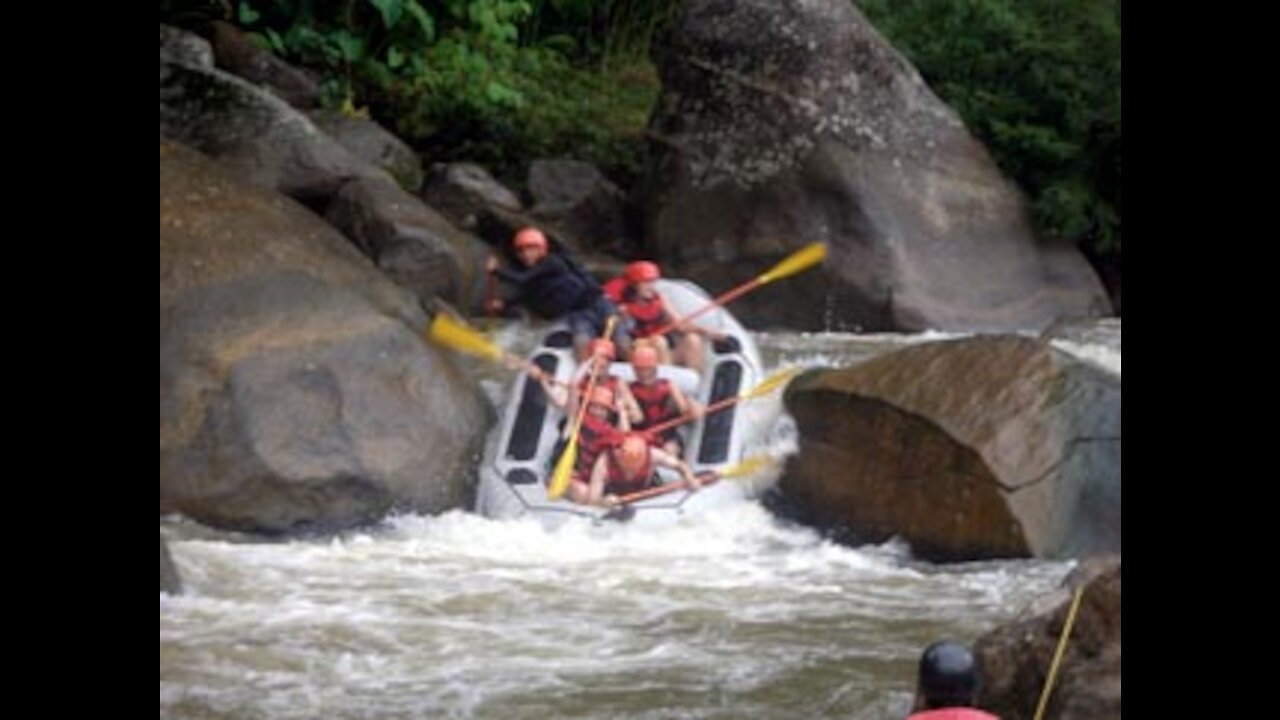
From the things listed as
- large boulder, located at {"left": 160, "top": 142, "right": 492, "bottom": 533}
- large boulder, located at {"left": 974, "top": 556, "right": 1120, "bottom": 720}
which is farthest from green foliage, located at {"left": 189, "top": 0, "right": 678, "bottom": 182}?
large boulder, located at {"left": 974, "top": 556, "right": 1120, "bottom": 720}

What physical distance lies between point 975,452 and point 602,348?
2264mm

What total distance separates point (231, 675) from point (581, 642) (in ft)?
4.02

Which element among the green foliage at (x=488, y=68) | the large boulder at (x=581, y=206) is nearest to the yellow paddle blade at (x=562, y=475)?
the green foliage at (x=488, y=68)

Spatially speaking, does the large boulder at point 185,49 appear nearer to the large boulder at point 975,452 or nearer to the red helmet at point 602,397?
the red helmet at point 602,397

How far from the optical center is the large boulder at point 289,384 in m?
8.43

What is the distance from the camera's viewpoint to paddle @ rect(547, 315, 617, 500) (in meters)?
8.90

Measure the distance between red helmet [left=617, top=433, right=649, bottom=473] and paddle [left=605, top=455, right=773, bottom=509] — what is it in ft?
0.40

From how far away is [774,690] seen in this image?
20.3ft

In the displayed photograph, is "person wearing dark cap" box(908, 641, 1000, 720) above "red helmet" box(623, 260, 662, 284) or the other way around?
the other way around

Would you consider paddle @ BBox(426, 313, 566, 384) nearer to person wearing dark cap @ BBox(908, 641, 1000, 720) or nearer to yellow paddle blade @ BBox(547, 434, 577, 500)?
yellow paddle blade @ BBox(547, 434, 577, 500)

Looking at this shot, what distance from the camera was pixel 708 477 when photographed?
910 cm

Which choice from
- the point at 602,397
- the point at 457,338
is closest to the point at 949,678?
the point at 602,397
